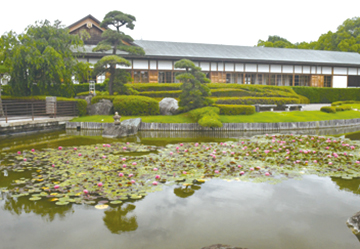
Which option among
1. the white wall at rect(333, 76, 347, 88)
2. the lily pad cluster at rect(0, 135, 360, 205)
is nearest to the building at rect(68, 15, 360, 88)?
the white wall at rect(333, 76, 347, 88)

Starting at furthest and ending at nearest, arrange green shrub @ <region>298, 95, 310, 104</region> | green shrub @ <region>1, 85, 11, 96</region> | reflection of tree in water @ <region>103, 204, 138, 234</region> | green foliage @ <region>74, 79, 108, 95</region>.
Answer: green shrub @ <region>298, 95, 310, 104</region> → green foliage @ <region>74, 79, 108, 95</region> → green shrub @ <region>1, 85, 11, 96</region> → reflection of tree in water @ <region>103, 204, 138, 234</region>

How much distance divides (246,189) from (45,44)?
17.1m

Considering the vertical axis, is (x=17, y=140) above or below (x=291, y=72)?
below

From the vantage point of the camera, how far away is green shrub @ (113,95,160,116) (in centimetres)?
1819

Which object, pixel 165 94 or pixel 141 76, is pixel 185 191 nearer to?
pixel 165 94

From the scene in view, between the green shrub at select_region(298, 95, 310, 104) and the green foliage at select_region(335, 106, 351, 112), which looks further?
the green shrub at select_region(298, 95, 310, 104)

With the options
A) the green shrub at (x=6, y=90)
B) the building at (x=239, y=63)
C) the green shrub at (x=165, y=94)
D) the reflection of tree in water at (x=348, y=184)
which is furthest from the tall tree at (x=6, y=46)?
the reflection of tree in water at (x=348, y=184)

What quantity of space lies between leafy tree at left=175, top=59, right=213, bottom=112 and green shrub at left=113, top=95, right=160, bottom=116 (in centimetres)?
188

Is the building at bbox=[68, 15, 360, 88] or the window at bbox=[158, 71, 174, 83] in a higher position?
the building at bbox=[68, 15, 360, 88]

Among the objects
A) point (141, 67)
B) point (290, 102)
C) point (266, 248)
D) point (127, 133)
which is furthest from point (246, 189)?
point (141, 67)

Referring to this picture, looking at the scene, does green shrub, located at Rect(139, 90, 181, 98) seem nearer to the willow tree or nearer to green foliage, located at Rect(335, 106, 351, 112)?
the willow tree

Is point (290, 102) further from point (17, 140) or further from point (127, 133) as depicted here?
point (17, 140)

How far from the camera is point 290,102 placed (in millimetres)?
24172

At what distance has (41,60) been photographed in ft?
56.5
